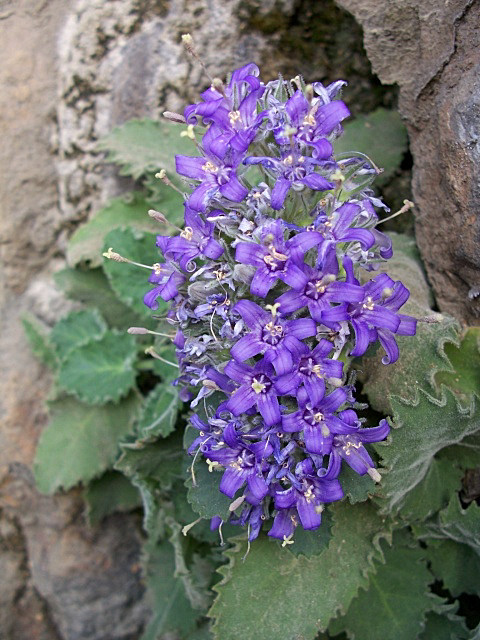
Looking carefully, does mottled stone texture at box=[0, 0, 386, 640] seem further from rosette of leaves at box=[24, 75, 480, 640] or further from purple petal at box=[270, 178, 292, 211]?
purple petal at box=[270, 178, 292, 211]

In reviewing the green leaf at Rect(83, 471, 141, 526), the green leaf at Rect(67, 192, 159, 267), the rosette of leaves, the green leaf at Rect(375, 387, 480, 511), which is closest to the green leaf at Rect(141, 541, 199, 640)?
the rosette of leaves

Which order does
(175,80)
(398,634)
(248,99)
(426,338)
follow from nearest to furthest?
(248,99), (426,338), (398,634), (175,80)

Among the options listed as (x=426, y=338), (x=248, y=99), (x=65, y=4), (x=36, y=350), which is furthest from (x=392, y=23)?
(x=36, y=350)

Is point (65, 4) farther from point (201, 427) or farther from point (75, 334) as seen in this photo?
point (201, 427)

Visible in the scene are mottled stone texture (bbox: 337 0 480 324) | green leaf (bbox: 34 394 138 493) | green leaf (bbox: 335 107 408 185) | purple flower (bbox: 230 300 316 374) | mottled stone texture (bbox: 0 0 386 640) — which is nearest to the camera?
purple flower (bbox: 230 300 316 374)

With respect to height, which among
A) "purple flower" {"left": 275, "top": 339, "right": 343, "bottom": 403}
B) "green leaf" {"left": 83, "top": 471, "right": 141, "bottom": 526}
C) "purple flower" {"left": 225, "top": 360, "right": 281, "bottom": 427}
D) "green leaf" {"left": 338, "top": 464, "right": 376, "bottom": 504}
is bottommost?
"green leaf" {"left": 83, "top": 471, "right": 141, "bottom": 526}

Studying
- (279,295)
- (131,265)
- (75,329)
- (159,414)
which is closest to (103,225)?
(131,265)

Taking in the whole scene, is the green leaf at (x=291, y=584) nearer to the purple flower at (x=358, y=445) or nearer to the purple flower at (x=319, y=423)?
the purple flower at (x=358, y=445)

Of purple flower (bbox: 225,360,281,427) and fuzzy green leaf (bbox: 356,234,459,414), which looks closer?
purple flower (bbox: 225,360,281,427)
